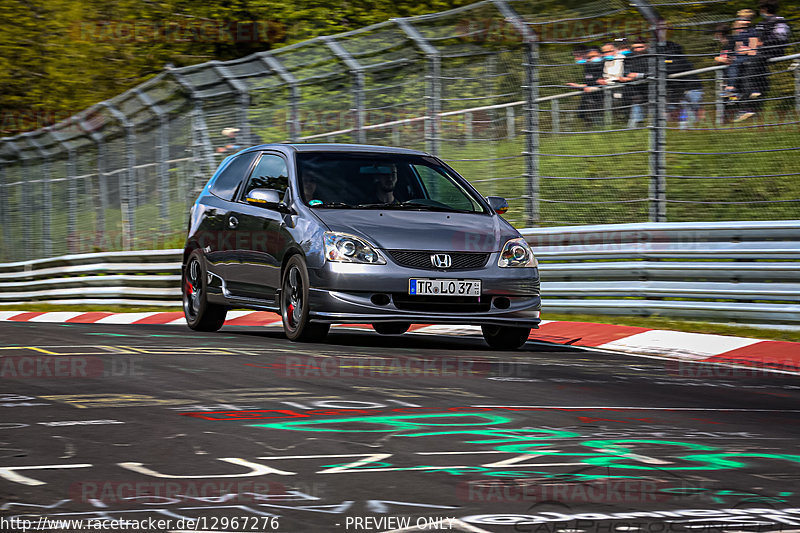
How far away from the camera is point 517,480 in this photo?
4746 mm

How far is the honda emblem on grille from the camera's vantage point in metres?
9.85

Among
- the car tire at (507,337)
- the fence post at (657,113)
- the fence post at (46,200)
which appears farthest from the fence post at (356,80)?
the fence post at (46,200)

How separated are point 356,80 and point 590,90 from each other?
3777mm

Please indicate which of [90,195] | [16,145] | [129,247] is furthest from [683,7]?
[16,145]

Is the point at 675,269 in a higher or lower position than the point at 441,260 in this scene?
lower

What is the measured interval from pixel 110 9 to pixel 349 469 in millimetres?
32787

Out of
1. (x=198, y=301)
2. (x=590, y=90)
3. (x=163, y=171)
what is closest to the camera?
(x=198, y=301)

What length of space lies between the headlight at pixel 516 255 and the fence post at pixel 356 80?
646 cm

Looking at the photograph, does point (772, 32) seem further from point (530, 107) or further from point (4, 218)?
point (4, 218)

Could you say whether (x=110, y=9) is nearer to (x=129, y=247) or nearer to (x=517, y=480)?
(x=129, y=247)

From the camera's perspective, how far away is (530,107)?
14172 mm

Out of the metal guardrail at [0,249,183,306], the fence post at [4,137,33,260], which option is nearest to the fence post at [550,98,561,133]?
the metal guardrail at [0,249,183,306]

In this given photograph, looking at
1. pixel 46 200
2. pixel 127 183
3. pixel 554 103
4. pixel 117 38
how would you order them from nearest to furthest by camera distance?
pixel 554 103, pixel 127 183, pixel 46 200, pixel 117 38

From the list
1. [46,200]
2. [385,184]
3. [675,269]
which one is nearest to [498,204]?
[385,184]
